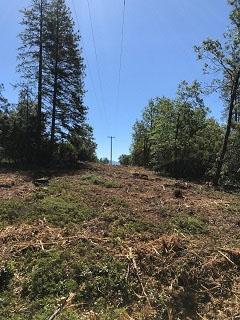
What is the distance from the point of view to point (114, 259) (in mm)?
9516

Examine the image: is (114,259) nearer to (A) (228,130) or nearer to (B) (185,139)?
(A) (228,130)

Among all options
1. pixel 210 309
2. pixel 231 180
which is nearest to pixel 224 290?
pixel 210 309

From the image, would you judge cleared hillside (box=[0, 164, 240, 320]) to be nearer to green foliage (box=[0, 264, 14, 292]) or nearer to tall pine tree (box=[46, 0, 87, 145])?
green foliage (box=[0, 264, 14, 292])

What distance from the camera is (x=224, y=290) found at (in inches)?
353

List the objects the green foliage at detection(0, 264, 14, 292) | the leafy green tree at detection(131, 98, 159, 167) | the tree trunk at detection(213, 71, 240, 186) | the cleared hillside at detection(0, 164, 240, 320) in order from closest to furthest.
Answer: the cleared hillside at detection(0, 164, 240, 320)
the green foliage at detection(0, 264, 14, 292)
the tree trunk at detection(213, 71, 240, 186)
the leafy green tree at detection(131, 98, 159, 167)

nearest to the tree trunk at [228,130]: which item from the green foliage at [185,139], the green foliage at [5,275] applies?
the green foliage at [185,139]

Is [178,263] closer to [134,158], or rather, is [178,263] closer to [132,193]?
[132,193]

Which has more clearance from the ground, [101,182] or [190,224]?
[101,182]

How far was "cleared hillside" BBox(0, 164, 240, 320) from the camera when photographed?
814 centimetres

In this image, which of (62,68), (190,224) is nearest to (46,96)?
(62,68)

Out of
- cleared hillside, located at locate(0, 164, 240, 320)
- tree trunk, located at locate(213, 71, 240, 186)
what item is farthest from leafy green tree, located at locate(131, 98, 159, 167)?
cleared hillside, located at locate(0, 164, 240, 320)

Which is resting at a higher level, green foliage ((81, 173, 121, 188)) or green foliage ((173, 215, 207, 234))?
green foliage ((81, 173, 121, 188))

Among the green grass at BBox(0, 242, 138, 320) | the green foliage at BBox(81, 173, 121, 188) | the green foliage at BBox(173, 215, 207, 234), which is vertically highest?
the green foliage at BBox(81, 173, 121, 188)

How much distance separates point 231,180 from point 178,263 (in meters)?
16.4
